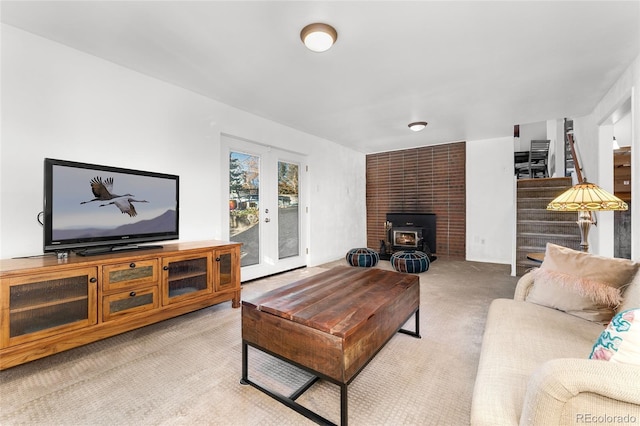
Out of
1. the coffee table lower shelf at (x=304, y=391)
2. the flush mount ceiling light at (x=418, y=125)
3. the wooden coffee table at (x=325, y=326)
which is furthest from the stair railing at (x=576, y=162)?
the coffee table lower shelf at (x=304, y=391)

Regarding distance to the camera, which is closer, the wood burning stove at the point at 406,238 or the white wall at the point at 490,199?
the white wall at the point at 490,199

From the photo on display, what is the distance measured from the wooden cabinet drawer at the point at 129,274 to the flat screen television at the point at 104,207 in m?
0.32

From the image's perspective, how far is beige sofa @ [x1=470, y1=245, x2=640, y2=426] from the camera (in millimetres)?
784

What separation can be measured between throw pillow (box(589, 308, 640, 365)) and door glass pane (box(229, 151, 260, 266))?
3616 millimetres

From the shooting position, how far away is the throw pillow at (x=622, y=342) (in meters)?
0.88

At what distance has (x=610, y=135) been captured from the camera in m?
3.56

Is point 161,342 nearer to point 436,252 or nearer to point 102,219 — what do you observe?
point 102,219

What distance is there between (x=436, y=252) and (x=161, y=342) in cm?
522

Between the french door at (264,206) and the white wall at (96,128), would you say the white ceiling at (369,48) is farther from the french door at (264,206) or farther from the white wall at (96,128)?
the french door at (264,206)

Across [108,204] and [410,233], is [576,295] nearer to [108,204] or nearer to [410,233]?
[108,204]

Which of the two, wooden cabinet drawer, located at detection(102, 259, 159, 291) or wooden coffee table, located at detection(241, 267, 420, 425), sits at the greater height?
wooden cabinet drawer, located at detection(102, 259, 159, 291)

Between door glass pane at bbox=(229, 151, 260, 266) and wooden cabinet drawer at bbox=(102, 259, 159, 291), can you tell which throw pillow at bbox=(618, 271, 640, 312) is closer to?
wooden cabinet drawer at bbox=(102, 259, 159, 291)

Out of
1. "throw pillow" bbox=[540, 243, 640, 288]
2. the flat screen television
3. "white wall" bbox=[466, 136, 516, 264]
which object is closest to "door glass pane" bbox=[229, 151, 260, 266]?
the flat screen television

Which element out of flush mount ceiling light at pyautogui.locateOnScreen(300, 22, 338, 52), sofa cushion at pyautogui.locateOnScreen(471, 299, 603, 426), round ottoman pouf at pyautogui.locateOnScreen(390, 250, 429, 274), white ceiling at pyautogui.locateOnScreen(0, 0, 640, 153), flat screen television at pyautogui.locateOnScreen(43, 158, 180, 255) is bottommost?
round ottoman pouf at pyautogui.locateOnScreen(390, 250, 429, 274)
